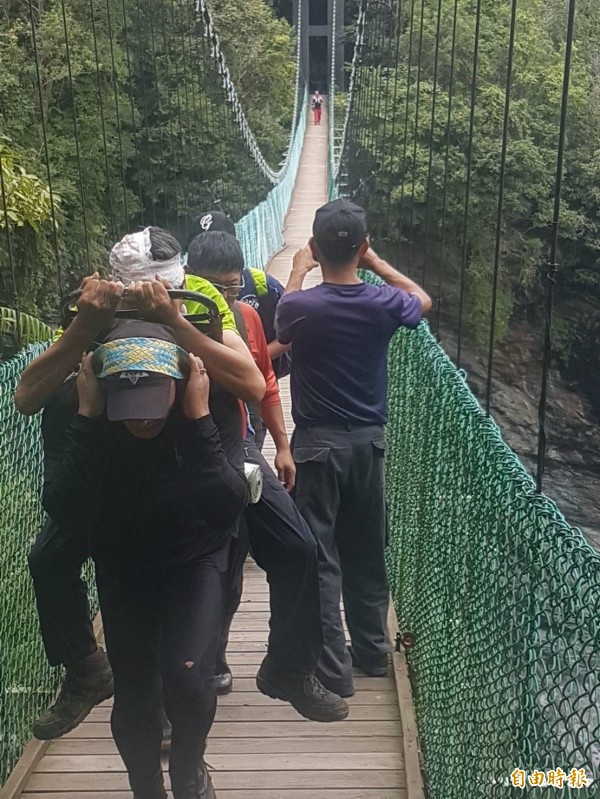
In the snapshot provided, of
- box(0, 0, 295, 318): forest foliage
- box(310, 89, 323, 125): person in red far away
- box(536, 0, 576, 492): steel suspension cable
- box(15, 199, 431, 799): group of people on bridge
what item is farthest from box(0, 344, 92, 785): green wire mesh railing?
box(310, 89, 323, 125): person in red far away

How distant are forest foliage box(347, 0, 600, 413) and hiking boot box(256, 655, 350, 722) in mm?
10044

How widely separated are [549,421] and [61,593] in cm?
1436

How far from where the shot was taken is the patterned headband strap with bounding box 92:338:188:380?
4.00 ft

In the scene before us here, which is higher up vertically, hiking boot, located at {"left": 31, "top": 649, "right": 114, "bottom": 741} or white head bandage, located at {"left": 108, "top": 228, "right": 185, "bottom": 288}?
white head bandage, located at {"left": 108, "top": 228, "right": 185, "bottom": 288}

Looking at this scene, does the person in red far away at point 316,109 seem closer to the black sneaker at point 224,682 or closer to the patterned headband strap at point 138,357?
the black sneaker at point 224,682

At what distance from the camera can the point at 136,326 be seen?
1274mm

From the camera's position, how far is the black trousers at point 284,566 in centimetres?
162

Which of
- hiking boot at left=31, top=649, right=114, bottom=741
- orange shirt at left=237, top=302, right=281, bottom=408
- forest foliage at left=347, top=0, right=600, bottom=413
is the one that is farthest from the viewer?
forest foliage at left=347, top=0, right=600, bottom=413

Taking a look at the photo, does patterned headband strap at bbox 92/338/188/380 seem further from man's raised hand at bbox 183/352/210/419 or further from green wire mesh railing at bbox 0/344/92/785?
green wire mesh railing at bbox 0/344/92/785

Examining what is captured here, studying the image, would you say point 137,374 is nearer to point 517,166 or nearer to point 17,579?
point 17,579

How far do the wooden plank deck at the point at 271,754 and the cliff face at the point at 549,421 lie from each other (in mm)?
9834

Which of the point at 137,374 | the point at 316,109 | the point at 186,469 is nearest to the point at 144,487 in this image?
the point at 186,469

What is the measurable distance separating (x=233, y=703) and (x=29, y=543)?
1.88ft

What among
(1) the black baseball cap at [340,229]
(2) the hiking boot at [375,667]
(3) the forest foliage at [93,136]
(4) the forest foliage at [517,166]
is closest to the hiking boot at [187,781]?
(2) the hiking boot at [375,667]
